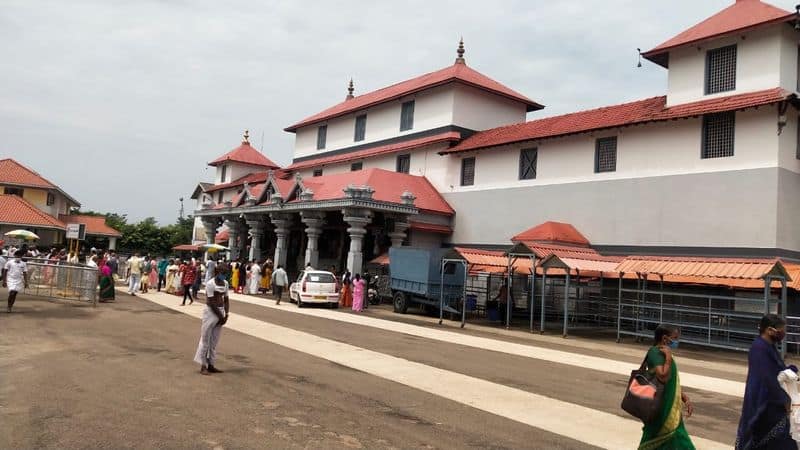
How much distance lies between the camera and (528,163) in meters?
28.7

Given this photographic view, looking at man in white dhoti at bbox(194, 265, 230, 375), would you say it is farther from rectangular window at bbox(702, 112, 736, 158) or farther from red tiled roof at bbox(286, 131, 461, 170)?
red tiled roof at bbox(286, 131, 461, 170)

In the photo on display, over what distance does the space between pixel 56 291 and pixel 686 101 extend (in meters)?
25.1

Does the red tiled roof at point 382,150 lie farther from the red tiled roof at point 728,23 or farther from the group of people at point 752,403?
the group of people at point 752,403

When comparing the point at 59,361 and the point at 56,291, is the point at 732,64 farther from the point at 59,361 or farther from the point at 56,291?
the point at 56,291

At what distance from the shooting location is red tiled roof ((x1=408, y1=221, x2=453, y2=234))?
101 feet

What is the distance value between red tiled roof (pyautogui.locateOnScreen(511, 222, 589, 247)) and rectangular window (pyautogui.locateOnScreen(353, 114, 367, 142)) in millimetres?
17789

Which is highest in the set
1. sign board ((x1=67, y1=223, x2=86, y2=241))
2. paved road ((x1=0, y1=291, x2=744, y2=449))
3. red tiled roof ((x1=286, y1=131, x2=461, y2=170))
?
red tiled roof ((x1=286, y1=131, x2=461, y2=170))

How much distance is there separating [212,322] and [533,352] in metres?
8.55

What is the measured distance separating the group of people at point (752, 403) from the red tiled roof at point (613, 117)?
57.3 feet

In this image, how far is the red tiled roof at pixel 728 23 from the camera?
2138 centimetres

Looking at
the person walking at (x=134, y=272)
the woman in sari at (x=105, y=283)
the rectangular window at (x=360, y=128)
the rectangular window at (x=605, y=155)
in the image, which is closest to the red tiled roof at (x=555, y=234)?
the rectangular window at (x=605, y=155)

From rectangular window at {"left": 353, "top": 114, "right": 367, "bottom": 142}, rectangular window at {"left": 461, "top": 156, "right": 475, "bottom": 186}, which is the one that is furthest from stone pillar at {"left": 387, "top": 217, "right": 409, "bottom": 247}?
rectangular window at {"left": 353, "top": 114, "right": 367, "bottom": 142}

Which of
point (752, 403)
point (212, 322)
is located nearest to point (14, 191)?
point (212, 322)

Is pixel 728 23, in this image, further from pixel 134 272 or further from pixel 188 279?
pixel 134 272
